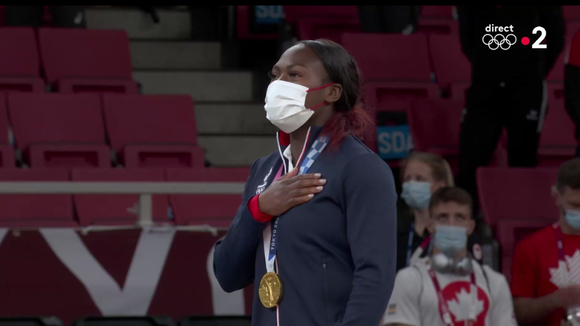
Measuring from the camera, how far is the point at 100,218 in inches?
191

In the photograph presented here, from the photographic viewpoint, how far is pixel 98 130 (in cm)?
563

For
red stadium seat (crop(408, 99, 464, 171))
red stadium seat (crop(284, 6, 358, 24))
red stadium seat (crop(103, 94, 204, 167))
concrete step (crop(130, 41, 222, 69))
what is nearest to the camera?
red stadium seat (crop(408, 99, 464, 171))

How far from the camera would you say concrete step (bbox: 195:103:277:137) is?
6695mm

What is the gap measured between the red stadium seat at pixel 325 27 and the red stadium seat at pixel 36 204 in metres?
2.53

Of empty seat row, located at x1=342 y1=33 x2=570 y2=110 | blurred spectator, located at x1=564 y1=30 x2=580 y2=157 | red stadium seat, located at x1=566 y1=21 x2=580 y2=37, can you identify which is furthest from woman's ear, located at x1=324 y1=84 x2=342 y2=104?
red stadium seat, located at x1=566 y1=21 x2=580 y2=37

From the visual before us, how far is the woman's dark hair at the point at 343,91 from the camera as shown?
1948 mm

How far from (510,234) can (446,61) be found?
236 centimetres

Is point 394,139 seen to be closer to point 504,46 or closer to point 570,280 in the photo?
point 504,46

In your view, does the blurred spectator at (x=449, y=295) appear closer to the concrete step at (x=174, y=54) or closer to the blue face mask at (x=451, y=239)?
the blue face mask at (x=451, y=239)

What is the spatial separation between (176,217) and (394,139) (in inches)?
56.5

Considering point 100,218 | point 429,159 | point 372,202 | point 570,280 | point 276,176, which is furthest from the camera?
point 100,218

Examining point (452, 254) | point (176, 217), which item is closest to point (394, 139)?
point (176, 217)

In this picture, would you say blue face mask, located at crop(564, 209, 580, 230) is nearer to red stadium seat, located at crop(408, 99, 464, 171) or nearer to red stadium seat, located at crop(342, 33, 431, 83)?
red stadium seat, located at crop(408, 99, 464, 171)

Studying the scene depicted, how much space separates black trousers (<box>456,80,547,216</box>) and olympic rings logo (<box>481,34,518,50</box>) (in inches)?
8.5
